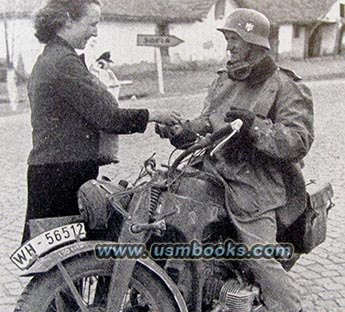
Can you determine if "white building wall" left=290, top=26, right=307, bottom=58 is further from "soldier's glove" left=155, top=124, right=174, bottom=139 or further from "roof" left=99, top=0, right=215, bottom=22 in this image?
"soldier's glove" left=155, top=124, right=174, bottom=139

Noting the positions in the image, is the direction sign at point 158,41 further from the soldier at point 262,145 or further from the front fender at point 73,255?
the front fender at point 73,255

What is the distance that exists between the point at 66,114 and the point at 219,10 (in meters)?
31.3

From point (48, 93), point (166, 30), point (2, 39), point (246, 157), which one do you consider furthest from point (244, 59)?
point (166, 30)

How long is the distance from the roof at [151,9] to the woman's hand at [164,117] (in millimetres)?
22681

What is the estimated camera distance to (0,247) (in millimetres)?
5926

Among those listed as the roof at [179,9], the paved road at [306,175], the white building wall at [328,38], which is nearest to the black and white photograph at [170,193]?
the paved road at [306,175]

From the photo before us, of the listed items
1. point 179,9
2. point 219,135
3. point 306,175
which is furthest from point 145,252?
point 179,9

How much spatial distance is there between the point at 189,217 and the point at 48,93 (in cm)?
108

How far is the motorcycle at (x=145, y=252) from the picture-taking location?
10.7ft

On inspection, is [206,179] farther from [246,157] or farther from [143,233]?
[143,233]

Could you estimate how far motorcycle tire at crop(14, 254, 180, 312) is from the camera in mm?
3223

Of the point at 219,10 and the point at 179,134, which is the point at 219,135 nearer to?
the point at 179,134

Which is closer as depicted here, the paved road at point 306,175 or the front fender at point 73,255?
the front fender at point 73,255

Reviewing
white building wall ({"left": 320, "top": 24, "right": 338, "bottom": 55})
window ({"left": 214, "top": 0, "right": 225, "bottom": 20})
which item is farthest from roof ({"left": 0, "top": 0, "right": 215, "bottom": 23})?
white building wall ({"left": 320, "top": 24, "right": 338, "bottom": 55})
